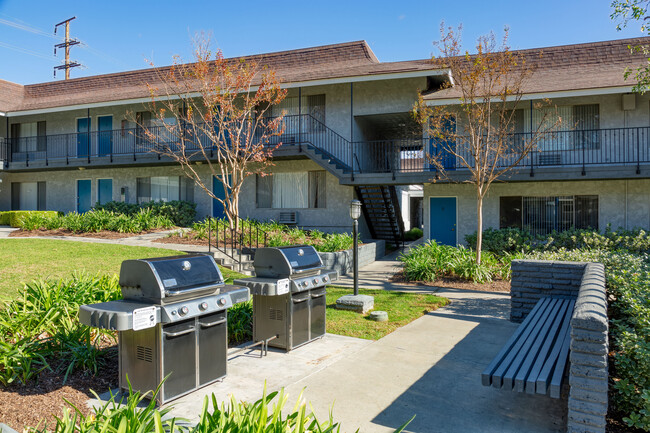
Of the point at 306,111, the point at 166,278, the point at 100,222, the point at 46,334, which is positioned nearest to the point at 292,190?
the point at 306,111

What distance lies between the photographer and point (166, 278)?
4.10 m

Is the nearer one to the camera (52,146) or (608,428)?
(608,428)

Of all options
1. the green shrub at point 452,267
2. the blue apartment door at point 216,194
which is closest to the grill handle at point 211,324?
the green shrub at point 452,267

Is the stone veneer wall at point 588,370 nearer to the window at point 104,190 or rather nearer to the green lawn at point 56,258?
the green lawn at point 56,258

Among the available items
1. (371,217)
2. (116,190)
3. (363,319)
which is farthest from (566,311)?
(116,190)

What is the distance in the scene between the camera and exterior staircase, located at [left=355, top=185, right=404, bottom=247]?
18.1 m

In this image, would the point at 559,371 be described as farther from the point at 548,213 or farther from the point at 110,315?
the point at 548,213

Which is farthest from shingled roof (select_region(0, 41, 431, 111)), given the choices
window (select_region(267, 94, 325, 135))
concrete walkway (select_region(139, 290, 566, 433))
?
concrete walkway (select_region(139, 290, 566, 433))

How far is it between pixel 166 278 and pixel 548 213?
1514cm

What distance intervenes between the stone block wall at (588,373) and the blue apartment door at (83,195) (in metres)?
23.2

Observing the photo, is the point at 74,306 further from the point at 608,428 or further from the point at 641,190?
the point at 641,190

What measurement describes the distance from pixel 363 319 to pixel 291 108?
43.8ft

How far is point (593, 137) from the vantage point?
15430 millimetres

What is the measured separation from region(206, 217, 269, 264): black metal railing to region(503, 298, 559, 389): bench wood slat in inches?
306
